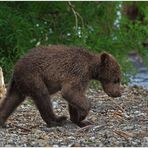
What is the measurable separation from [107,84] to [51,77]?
1.05 metres

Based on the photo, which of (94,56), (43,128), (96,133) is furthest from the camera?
(94,56)

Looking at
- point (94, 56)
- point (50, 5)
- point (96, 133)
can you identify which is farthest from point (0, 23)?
point (96, 133)

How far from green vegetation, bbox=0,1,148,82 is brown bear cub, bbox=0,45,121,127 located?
13.1 ft

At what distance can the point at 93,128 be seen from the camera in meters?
9.02

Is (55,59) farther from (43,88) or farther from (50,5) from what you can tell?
(50,5)

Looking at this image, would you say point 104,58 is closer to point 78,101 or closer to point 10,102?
point 78,101

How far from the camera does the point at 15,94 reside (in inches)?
371

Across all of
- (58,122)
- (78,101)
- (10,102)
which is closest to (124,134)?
(78,101)

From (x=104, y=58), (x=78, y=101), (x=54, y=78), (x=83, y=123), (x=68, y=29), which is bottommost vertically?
(x=83, y=123)

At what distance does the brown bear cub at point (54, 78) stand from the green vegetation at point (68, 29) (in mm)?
3993

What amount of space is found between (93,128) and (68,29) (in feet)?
19.6

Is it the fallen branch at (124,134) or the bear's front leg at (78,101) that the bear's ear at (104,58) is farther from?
the fallen branch at (124,134)

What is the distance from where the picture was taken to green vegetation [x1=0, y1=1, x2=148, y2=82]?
13.9m

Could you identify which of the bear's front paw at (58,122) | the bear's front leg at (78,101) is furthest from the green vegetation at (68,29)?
the bear's front leg at (78,101)
